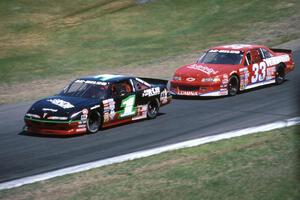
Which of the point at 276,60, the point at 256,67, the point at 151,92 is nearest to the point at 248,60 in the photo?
the point at 256,67

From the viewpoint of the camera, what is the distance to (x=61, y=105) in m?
14.6

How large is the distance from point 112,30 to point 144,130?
1813cm

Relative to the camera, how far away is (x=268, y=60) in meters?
20.4

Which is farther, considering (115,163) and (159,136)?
(159,136)

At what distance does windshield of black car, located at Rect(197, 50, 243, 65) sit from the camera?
64.6ft

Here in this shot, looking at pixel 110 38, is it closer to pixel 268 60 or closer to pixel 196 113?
pixel 268 60

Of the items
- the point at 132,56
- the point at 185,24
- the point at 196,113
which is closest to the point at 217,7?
the point at 185,24

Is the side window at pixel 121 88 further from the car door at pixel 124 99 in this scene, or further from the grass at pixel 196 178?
the grass at pixel 196 178

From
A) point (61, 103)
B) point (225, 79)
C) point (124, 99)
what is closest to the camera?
point (61, 103)

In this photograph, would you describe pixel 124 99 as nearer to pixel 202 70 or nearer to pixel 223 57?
pixel 202 70

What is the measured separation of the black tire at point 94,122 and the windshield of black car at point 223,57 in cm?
593

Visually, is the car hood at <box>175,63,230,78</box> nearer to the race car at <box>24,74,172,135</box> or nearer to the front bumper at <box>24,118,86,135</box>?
the race car at <box>24,74,172,135</box>

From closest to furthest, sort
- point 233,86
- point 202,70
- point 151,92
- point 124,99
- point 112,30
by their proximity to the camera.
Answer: point 124,99 → point 151,92 → point 202,70 → point 233,86 → point 112,30

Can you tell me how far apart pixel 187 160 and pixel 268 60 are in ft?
32.7
